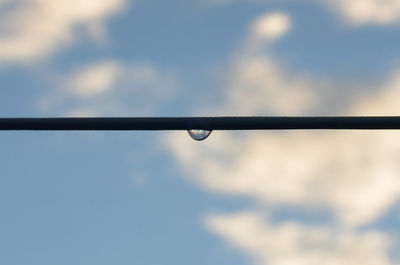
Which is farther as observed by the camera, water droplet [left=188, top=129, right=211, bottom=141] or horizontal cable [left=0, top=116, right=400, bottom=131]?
water droplet [left=188, top=129, right=211, bottom=141]

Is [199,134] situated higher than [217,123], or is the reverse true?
[217,123]

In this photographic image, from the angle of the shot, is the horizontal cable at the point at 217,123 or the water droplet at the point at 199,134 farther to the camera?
the water droplet at the point at 199,134

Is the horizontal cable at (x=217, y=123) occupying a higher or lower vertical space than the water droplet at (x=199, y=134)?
higher

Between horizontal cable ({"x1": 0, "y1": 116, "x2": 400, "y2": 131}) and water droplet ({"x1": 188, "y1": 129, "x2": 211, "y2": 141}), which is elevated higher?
horizontal cable ({"x1": 0, "y1": 116, "x2": 400, "y2": 131})
